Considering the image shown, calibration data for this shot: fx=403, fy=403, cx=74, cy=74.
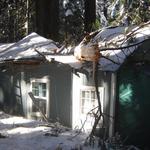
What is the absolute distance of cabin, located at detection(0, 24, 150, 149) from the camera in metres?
12.7

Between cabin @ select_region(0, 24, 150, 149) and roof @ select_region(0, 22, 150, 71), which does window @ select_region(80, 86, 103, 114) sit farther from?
roof @ select_region(0, 22, 150, 71)

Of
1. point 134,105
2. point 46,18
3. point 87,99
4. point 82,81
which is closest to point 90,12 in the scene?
point 46,18

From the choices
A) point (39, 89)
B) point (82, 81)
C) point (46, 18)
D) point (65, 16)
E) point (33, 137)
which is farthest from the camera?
point (65, 16)

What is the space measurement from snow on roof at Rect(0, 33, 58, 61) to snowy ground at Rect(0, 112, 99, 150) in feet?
8.66

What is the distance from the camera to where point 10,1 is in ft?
101

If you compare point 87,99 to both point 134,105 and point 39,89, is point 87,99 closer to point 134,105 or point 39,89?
point 134,105

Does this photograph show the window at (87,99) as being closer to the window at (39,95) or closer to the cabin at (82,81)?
the cabin at (82,81)

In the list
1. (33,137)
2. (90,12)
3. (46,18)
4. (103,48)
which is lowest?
(33,137)

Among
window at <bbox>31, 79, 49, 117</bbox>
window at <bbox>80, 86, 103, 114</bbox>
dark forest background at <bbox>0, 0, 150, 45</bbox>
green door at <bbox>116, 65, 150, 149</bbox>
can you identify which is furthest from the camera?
dark forest background at <bbox>0, 0, 150, 45</bbox>

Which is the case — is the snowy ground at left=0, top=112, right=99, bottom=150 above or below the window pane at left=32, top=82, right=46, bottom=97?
below

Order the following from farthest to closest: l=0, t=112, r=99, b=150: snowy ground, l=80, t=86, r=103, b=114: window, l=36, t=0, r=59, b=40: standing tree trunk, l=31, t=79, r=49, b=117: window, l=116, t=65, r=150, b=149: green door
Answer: l=36, t=0, r=59, b=40: standing tree trunk → l=31, t=79, r=49, b=117: window → l=80, t=86, r=103, b=114: window → l=116, t=65, r=150, b=149: green door → l=0, t=112, r=99, b=150: snowy ground

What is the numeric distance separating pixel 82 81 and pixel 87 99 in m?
0.65

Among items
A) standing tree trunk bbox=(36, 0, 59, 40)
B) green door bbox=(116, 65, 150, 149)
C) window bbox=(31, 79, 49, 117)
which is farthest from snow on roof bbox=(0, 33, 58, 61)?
standing tree trunk bbox=(36, 0, 59, 40)

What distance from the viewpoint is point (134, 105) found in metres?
12.7
